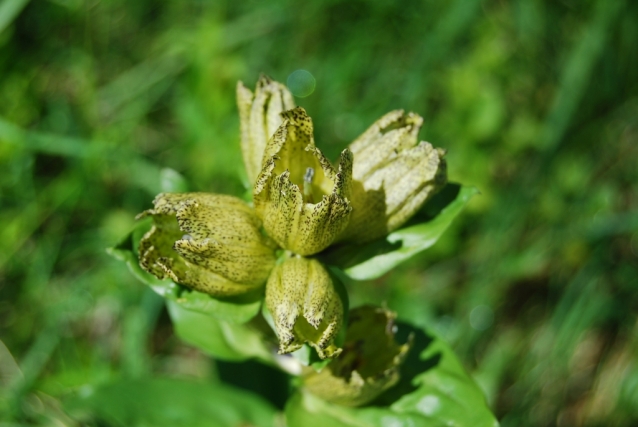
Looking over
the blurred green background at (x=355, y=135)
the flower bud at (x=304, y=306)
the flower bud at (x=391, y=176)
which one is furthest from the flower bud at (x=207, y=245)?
the blurred green background at (x=355, y=135)

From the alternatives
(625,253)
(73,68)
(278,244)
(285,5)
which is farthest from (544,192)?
(73,68)

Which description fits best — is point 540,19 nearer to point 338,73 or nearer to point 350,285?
point 338,73

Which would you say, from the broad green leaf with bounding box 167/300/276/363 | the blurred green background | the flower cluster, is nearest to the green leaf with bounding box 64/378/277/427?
the blurred green background

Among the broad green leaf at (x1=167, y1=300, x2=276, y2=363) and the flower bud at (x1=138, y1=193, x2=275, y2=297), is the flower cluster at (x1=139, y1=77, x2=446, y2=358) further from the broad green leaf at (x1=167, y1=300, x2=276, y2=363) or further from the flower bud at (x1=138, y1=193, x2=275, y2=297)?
the broad green leaf at (x1=167, y1=300, x2=276, y2=363)

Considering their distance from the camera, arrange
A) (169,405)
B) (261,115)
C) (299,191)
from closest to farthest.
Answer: (299,191)
(261,115)
(169,405)

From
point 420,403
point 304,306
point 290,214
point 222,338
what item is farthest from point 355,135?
point 304,306

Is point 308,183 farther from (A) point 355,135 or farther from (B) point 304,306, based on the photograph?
(A) point 355,135
